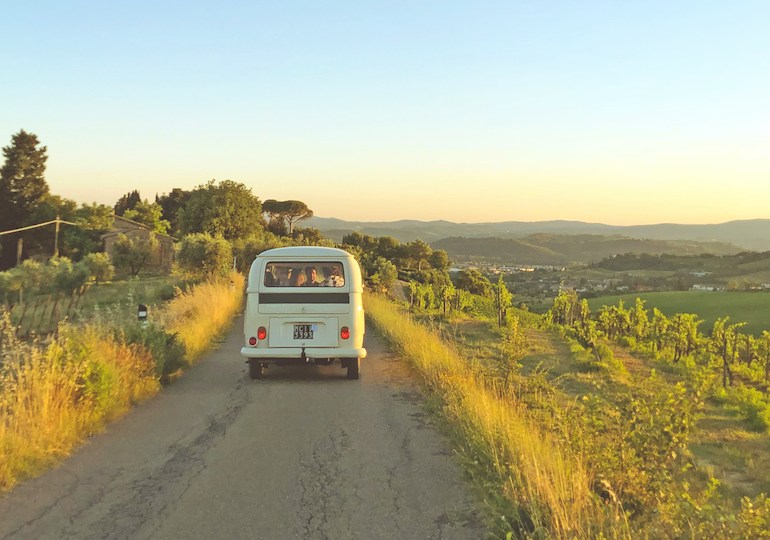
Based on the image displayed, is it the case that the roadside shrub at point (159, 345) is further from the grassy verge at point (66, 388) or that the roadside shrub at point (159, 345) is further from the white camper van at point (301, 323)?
the white camper van at point (301, 323)

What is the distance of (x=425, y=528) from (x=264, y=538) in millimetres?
1182

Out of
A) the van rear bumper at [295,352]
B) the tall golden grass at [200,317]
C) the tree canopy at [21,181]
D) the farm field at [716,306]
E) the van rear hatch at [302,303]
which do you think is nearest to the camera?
the van rear bumper at [295,352]

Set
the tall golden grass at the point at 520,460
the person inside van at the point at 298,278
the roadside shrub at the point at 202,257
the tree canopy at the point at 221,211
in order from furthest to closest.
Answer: the tree canopy at the point at 221,211, the roadside shrub at the point at 202,257, the person inside van at the point at 298,278, the tall golden grass at the point at 520,460

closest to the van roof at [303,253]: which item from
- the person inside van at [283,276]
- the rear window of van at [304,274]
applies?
the rear window of van at [304,274]

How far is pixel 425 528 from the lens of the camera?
15.0 ft

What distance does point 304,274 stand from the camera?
11.4m

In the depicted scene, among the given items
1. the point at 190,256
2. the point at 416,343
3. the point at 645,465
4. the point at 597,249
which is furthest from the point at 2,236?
the point at 597,249

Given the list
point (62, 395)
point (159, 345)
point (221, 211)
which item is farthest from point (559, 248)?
point (62, 395)

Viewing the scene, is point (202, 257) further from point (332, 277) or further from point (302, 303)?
point (302, 303)

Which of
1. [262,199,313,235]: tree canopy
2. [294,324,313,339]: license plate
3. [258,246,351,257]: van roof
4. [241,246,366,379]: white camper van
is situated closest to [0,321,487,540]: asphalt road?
[241,246,366,379]: white camper van

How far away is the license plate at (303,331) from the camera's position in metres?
10.5

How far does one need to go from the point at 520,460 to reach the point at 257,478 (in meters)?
2.40

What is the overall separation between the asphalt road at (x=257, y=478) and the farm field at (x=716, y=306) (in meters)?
34.0

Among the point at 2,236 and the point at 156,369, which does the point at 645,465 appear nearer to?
the point at 156,369
